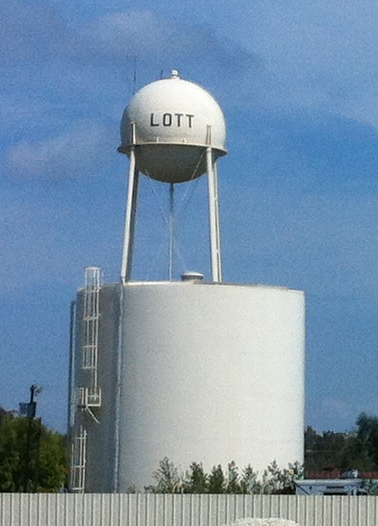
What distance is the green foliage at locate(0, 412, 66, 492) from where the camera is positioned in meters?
84.9

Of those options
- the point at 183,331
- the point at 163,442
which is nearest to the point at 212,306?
the point at 183,331

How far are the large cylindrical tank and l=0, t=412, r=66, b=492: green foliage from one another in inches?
1471

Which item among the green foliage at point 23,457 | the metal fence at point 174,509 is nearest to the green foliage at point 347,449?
the green foliage at point 23,457

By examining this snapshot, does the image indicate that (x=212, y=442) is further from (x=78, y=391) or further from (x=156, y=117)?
(x=156, y=117)

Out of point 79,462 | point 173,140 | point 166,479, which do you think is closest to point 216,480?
point 166,479

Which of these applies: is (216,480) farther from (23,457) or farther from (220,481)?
(23,457)

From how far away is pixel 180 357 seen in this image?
43.9 metres

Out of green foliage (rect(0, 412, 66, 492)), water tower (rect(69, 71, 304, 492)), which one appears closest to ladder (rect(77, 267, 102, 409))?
water tower (rect(69, 71, 304, 492))

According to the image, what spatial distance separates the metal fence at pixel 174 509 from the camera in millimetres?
35969

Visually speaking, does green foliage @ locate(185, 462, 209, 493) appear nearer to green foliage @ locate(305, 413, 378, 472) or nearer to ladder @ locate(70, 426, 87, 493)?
ladder @ locate(70, 426, 87, 493)

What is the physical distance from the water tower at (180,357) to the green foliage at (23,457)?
36488 mm

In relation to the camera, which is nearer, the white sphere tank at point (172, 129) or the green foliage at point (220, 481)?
the green foliage at point (220, 481)

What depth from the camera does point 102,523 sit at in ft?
120

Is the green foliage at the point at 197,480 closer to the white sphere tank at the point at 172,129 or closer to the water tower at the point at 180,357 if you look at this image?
the water tower at the point at 180,357
